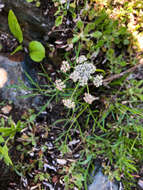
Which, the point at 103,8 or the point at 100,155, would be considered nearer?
the point at 103,8

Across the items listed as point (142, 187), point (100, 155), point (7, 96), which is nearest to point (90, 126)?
point (100, 155)

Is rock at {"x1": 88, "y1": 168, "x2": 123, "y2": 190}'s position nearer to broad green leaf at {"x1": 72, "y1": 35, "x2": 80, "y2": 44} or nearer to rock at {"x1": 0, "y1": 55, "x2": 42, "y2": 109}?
rock at {"x1": 0, "y1": 55, "x2": 42, "y2": 109}

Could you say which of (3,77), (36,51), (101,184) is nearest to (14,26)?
(36,51)

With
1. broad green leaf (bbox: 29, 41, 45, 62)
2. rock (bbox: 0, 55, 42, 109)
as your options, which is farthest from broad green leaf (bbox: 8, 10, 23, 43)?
rock (bbox: 0, 55, 42, 109)

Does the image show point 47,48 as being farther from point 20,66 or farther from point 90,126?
point 90,126

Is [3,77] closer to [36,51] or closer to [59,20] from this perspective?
[36,51]

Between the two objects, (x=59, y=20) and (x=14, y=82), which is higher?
(x=59, y=20)
